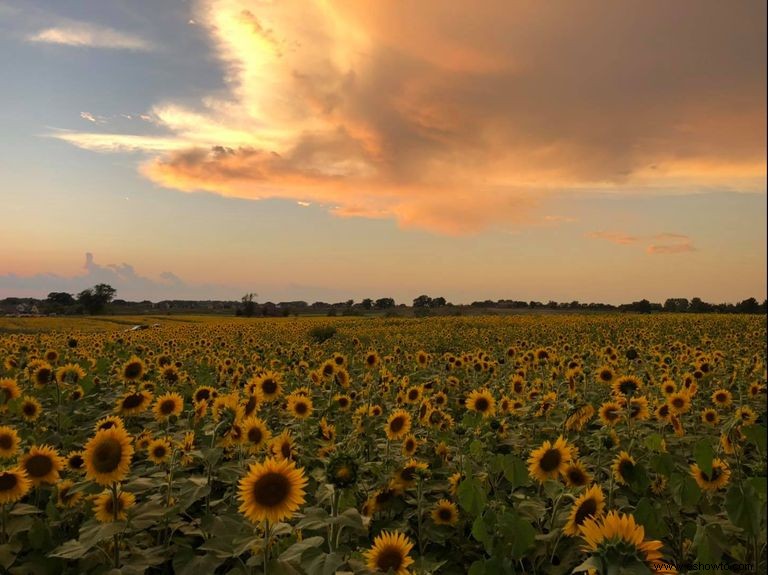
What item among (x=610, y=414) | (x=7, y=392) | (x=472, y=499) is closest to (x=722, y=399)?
(x=610, y=414)

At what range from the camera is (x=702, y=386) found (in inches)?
388

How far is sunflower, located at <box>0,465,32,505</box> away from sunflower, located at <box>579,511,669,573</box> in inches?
152

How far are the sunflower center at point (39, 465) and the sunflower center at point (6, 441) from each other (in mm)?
586

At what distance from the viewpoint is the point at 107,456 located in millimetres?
3820

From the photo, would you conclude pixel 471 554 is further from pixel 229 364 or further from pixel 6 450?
pixel 229 364

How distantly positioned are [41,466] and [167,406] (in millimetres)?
1811

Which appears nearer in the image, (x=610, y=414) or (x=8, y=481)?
(x=8, y=481)

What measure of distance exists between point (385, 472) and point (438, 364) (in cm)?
920

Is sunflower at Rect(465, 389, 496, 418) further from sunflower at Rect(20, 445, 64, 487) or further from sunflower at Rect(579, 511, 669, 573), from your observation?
sunflower at Rect(579, 511, 669, 573)

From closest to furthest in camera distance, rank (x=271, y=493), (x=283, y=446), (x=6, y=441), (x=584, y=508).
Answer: (x=271, y=493), (x=584, y=508), (x=283, y=446), (x=6, y=441)

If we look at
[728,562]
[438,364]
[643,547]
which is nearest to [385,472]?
[728,562]

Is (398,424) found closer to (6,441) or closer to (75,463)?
(75,463)

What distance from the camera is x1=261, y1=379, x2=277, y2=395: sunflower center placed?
6.98m

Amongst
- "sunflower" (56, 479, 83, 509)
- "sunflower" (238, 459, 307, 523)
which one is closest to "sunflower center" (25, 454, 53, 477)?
"sunflower" (56, 479, 83, 509)
